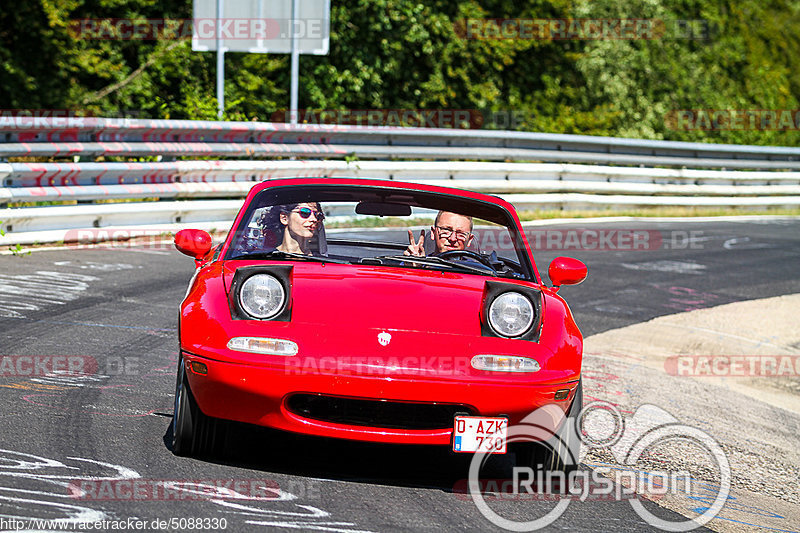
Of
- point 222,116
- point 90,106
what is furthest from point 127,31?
point 222,116

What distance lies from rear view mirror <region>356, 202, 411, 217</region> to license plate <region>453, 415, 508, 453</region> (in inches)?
62.1

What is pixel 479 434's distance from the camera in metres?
4.59

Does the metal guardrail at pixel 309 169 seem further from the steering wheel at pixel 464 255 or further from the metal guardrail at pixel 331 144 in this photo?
the steering wheel at pixel 464 255

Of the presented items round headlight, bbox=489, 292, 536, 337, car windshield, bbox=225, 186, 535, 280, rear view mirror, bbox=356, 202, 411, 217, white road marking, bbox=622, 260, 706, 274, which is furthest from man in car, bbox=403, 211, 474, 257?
white road marking, bbox=622, 260, 706, 274

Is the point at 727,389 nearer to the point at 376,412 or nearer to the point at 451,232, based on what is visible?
the point at 451,232

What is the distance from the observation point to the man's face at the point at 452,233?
5879 mm

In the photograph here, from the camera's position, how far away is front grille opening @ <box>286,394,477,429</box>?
15.0 feet

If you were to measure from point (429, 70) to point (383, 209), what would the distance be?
76.6 ft

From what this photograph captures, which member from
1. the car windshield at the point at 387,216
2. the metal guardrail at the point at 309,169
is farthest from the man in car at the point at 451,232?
the metal guardrail at the point at 309,169

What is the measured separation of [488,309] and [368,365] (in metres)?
0.64

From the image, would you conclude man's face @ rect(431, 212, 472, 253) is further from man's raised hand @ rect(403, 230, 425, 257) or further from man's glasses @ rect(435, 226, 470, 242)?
man's raised hand @ rect(403, 230, 425, 257)

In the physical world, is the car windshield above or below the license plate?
above

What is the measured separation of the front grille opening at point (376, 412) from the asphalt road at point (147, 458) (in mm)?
258

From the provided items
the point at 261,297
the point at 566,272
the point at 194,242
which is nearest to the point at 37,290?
the point at 194,242
